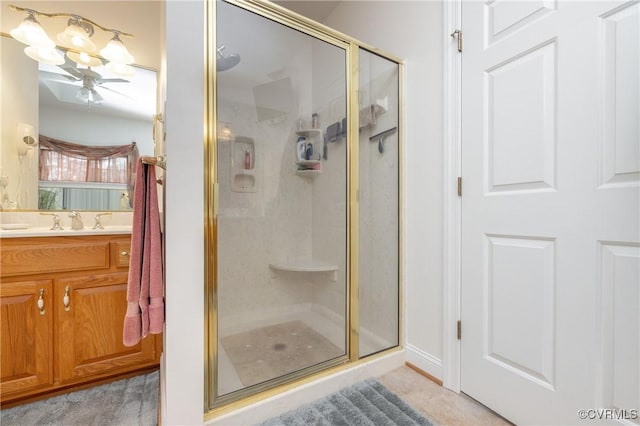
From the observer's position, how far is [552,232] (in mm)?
1115

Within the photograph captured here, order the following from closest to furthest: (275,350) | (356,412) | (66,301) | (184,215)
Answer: (184,215), (356,412), (66,301), (275,350)

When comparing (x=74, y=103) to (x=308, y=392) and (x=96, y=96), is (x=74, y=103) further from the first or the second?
(x=308, y=392)

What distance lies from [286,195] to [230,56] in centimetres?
83

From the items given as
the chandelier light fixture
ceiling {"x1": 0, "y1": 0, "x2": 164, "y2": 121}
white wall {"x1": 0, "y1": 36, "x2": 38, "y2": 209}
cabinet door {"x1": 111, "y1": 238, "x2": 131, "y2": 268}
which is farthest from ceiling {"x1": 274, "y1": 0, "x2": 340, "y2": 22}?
cabinet door {"x1": 111, "y1": 238, "x2": 131, "y2": 268}

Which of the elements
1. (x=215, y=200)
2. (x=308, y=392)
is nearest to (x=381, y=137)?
(x=215, y=200)

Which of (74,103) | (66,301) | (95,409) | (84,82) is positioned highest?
(84,82)

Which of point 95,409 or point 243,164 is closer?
point 95,409

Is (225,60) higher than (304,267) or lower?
higher

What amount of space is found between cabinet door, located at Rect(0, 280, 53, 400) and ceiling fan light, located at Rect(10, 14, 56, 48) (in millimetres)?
1456

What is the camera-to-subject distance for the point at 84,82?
A: 186cm

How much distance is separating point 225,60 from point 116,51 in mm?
1254

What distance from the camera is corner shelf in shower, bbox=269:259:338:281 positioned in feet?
5.85

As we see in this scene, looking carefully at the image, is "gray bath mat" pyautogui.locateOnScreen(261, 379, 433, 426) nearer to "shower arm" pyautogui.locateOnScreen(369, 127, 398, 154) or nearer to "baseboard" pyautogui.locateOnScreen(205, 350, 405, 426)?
"baseboard" pyautogui.locateOnScreen(205, 350, 405, 426)

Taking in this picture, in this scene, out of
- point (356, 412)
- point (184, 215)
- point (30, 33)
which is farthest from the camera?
point (30, 33)
